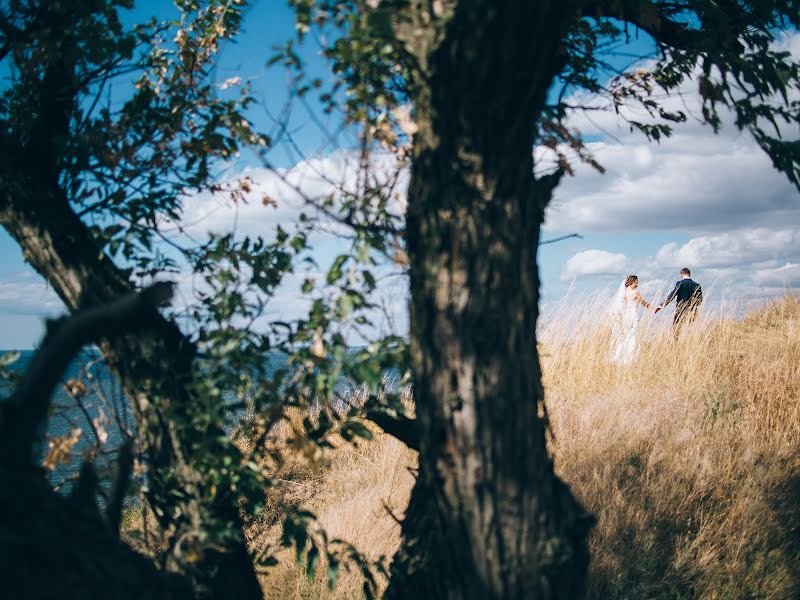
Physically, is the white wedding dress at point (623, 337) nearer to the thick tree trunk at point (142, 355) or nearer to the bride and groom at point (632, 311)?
the bride and groom at point (632, 311)

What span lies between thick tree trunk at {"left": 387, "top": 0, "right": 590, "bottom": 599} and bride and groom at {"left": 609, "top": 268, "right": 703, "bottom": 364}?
6.18 m

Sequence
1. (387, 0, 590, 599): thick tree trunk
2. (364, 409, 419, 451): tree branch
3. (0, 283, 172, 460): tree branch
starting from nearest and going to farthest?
(0, 283, 172, 460): tree branch < (387, 0, 590, 599): thick tree trunk < (364, 409, 419, 451): tree branch

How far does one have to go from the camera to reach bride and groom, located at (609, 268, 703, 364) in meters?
7.89

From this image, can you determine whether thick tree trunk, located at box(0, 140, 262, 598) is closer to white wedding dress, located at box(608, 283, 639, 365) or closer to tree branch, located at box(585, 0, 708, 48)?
tree branch, located at box(585, 0, 708, 48)

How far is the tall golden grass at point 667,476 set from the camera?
379cm

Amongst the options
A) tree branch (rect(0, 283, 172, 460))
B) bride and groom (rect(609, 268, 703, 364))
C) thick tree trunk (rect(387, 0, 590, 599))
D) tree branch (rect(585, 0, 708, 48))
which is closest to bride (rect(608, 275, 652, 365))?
bride and groom (rect(609, 268, 703, 364))

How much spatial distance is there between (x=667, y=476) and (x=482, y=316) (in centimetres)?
340

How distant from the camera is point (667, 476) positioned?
4.51 meters

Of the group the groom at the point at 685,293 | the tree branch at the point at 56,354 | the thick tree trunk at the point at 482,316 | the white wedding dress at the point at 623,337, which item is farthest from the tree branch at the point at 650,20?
the groom at the point at 685,293

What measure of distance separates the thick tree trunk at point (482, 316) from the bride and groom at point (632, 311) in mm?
6185

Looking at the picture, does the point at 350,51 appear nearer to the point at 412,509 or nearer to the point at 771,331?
the point at 412,509

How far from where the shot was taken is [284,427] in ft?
26.2

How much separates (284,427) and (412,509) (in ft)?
18.3

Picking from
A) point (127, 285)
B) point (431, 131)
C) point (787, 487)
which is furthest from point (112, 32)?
point (787, 487)
